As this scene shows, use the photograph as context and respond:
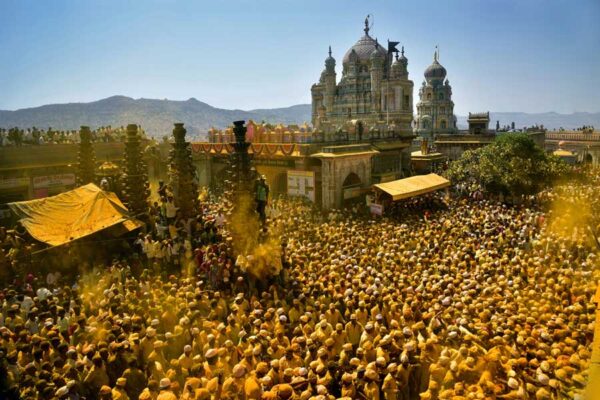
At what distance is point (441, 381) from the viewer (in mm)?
7238

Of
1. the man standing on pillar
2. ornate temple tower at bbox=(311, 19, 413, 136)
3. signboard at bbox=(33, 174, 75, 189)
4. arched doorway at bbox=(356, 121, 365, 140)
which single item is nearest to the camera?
the man standing on pillar

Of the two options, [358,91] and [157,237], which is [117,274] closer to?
[157,237]

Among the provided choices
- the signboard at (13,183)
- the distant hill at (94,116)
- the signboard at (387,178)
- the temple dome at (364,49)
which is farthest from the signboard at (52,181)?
the distant hill at (94,116)

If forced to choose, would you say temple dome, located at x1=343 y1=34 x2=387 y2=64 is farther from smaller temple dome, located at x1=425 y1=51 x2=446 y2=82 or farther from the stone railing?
the stone railing

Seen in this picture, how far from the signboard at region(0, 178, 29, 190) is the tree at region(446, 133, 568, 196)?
86.7 ft

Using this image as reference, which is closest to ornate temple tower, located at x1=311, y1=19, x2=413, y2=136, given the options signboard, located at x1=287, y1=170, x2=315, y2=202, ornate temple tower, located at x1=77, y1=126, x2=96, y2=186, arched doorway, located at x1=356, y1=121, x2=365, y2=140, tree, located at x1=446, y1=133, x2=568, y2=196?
arched doorway, located at x1=356, y1=121, x2=365, y2=140

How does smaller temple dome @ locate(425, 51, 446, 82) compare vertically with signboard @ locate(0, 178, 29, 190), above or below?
above

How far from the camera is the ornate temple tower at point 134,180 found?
1875 cm

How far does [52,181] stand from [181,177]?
39.1ft

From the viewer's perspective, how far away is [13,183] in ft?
74.5

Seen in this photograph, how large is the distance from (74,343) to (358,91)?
51.7 meters

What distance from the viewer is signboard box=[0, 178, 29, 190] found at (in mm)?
22281

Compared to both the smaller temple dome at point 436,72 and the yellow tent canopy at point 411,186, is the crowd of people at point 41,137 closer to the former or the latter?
the yellow tent canopy at point 411,186

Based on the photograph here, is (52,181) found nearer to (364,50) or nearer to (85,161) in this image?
(85,161)
